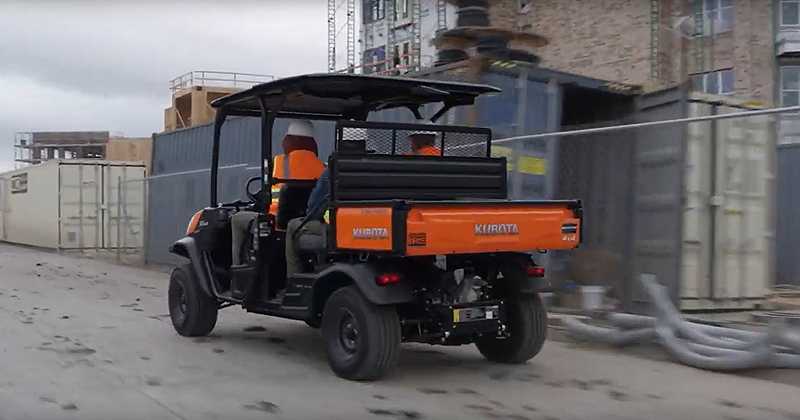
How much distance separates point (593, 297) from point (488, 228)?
330 centimetres

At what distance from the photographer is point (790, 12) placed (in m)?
26.2

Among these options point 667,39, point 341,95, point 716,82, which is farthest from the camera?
point 667,39

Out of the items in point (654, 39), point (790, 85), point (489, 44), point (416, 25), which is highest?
point (416, 25)

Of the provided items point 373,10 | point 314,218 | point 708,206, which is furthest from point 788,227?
point 373,10

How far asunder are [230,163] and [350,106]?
29.4ft

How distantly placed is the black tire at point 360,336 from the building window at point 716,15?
73.8ft

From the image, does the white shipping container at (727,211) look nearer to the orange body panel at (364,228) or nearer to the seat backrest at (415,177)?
the seat backrest at (415,177)

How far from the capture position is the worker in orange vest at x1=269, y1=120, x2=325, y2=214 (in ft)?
26.5

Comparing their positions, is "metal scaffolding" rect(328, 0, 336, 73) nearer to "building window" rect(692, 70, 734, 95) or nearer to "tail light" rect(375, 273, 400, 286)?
"building window" rect(692, 70, 734, 95)

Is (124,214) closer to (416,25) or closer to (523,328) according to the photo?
(416,25)

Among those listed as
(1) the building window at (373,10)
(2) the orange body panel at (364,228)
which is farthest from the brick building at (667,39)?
(2) the orange body panel at (364,228)

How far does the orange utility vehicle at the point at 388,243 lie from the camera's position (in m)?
6.54

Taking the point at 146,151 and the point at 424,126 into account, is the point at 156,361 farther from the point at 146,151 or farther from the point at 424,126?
the point at 146,151

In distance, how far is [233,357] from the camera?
26.5 feet
